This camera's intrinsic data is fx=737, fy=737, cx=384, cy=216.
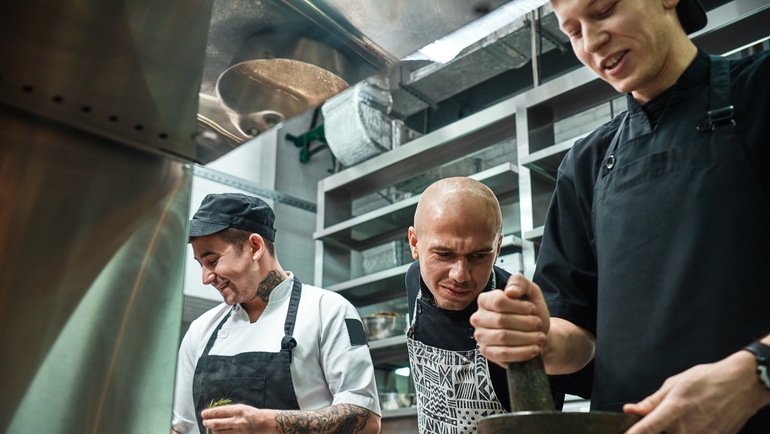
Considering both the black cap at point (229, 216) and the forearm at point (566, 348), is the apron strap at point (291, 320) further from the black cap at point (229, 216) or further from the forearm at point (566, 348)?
the forearm at point (566, 348)

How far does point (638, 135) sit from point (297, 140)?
4.17m

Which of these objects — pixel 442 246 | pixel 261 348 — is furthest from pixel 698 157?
pixel 261 348

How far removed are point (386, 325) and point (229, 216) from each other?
1.64 metres

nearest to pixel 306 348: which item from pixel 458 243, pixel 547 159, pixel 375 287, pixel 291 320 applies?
pixel 291 320

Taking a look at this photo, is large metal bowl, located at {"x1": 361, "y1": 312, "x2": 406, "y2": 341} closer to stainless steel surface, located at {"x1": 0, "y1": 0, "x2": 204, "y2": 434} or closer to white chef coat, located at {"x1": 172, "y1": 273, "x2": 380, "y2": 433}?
white chef coat, located at {"x1": 172, "y1": 273, "x2": 380, "y2": 433}

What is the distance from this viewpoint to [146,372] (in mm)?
1250

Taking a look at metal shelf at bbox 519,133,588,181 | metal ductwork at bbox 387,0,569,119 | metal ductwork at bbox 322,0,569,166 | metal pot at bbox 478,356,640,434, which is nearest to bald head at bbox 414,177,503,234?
metal pot at bbox 478,356,640,434

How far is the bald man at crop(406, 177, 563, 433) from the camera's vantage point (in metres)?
1.69

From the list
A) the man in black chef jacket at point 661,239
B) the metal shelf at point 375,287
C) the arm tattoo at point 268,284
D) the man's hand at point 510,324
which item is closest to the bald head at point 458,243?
the man in black chef jacket at point 661,239

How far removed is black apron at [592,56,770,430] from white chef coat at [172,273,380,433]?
3.63 ft

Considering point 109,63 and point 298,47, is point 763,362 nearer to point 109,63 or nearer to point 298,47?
point 298,47

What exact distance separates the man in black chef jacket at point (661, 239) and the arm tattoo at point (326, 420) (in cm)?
100

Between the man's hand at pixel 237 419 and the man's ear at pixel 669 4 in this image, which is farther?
the man's hand at pixel 237 419

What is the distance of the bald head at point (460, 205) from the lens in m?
1.71
